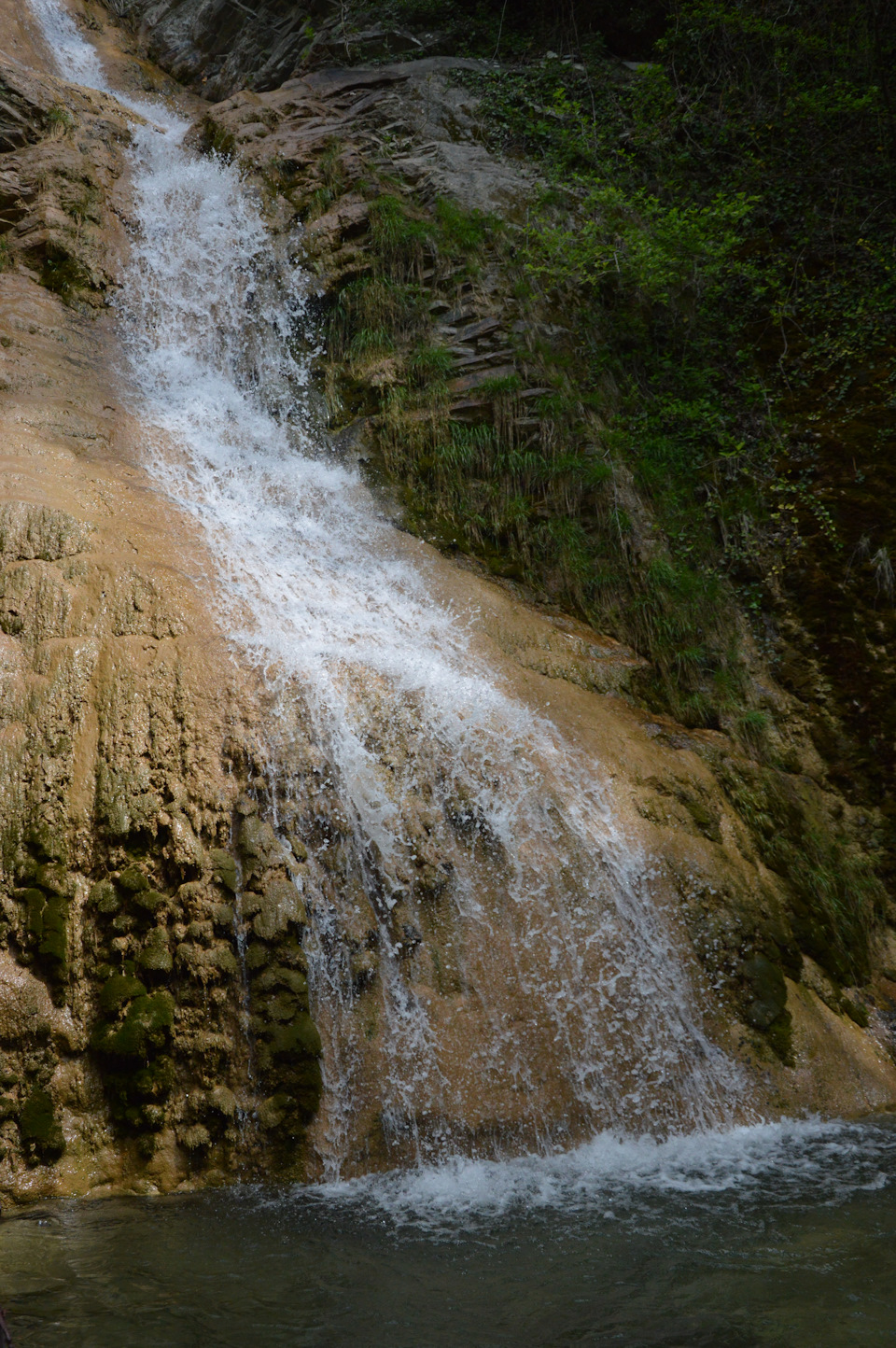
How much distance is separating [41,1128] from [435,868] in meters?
2.43

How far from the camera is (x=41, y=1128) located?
4.30m

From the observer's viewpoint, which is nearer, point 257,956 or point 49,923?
point 49,923

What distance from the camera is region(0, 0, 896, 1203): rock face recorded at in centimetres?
448

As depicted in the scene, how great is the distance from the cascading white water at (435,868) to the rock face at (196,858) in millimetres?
77

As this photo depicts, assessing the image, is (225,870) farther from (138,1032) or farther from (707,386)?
(707,386)

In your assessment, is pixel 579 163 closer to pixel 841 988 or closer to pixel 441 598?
pixel 441 598

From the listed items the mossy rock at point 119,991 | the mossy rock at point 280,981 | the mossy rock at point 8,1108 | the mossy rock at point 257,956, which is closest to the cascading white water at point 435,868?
the mossy rock at point 280,981

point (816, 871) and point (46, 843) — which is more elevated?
point (46, 843)

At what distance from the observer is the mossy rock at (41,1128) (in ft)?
14.0

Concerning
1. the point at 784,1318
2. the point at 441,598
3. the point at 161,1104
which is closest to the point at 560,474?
the point at 441,598

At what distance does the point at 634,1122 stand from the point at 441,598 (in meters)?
4.13

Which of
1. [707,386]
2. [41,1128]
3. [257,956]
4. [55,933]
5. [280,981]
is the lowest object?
[41,1128]

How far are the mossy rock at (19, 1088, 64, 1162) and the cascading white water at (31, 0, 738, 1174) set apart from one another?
1272mm

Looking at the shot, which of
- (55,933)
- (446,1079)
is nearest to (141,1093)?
(55,933)
